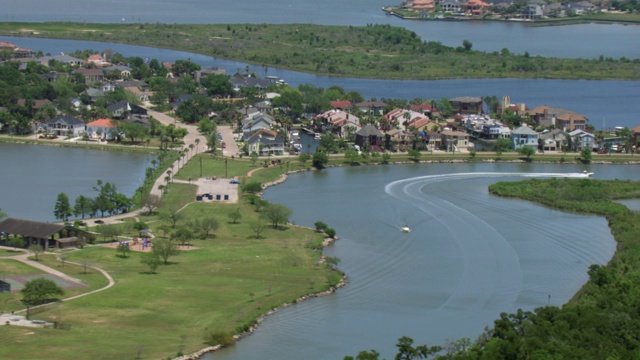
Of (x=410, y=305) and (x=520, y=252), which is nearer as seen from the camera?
(x=410, y=305)

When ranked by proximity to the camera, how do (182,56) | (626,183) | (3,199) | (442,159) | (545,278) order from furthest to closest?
(182,56)
(442,159)
(626,183)
(3,199)
(545,278)

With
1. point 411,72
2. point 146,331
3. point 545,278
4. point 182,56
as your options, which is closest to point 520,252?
point 545,278

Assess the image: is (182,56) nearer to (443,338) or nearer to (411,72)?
(411,72)

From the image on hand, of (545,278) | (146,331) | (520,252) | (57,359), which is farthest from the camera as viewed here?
(520,252)

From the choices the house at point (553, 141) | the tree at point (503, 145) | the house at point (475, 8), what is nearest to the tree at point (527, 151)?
the tree at point (503, 145)

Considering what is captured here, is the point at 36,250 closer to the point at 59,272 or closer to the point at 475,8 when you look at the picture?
Answer: the point at 59,272

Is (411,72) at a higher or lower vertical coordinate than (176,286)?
higher
